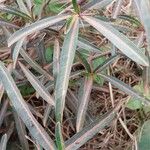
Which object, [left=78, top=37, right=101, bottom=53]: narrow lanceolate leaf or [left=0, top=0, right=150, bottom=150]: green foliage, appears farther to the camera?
[left=78, top=37, right=101, bottom=53]: narrow lanceolate leaf

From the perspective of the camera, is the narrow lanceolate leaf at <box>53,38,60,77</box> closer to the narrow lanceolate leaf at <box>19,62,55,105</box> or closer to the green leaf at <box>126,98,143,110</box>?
the narrow lanceolate leaf at <box>19,62,55,105</box>

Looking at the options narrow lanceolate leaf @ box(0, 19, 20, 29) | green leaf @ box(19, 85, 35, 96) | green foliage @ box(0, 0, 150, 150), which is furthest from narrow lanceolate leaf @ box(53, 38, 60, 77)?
green leaf @ box(19, 85, 35, 96)

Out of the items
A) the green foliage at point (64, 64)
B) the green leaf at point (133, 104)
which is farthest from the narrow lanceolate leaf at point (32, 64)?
the green leaf at point (133, 104)

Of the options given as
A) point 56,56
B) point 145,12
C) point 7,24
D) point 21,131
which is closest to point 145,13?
point 145,12

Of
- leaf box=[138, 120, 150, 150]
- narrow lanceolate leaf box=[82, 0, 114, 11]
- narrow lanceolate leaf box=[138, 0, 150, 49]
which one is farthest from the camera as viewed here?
leaf box=[138, 120, 150, 150]

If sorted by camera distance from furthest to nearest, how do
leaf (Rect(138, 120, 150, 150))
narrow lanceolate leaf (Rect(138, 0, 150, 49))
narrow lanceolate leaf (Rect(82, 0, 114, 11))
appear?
leaf (Rect(138, 120, 150, 150)), narrow lanceolate leaf (Rect(82, 0, 114, 11)), narrow lanceolate leaf (Rect(138, 0, 150, 49))

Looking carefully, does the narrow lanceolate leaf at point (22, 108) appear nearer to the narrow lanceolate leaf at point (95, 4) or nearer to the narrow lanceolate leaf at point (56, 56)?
the narrow lanceolate leaf at point (56, 56)

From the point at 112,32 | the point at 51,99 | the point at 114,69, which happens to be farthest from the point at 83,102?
the point at 114,69
